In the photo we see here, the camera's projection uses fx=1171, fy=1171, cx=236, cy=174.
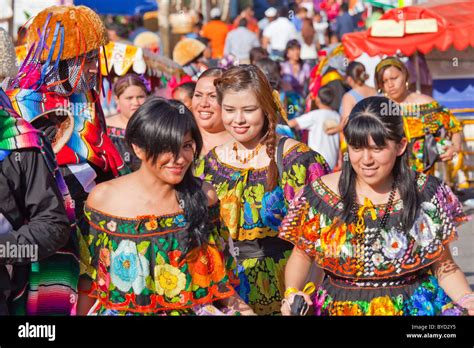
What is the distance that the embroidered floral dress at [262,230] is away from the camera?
6.31 metres

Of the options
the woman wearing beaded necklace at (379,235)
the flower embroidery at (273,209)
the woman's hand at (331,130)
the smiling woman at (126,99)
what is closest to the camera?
the woman wearing beaded necklace at (379,235)

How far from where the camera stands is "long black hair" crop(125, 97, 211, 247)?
4727 mm

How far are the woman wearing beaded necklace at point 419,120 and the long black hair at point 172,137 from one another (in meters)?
6.79

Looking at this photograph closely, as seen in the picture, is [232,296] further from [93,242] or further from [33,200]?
[33,200]

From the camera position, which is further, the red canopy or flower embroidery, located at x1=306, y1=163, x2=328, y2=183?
the red canopy

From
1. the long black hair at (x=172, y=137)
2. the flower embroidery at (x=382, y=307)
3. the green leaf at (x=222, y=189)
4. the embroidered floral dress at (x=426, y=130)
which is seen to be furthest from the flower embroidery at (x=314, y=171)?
the embroidered floral dress at (x=426, y=130)

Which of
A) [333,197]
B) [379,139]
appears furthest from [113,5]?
[379,139]

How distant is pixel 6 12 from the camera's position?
14328mm

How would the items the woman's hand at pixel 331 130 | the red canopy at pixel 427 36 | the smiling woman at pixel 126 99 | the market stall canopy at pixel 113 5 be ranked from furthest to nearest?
the market stall canopy at pixel 113 5
the red canopy at pixel 427 36
the woman's hand at pixel 331 130
the smiling woman at pixel 126 99

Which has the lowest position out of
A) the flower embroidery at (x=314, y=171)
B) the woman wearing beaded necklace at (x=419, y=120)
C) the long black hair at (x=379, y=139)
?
the woman wearing beaded necklace at (x=419, y=120)

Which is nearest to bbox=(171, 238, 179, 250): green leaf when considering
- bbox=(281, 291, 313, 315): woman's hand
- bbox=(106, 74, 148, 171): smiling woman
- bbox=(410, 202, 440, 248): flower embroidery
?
bbox=(281, 291, 313, 315): woman's hand

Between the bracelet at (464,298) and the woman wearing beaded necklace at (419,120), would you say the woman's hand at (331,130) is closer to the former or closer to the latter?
the woman wearing beaded necklace at (419,120)

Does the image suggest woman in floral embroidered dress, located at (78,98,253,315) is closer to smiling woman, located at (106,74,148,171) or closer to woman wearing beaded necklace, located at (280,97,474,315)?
woman wearing beaded necklace, located at (280,97,474,315)

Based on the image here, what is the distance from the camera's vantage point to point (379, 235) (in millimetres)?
5121
